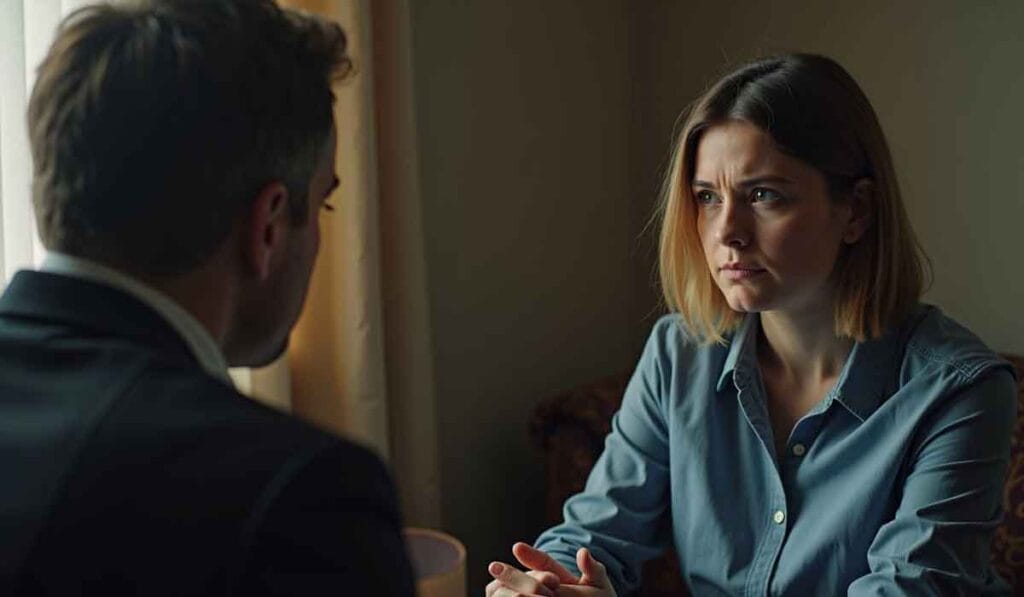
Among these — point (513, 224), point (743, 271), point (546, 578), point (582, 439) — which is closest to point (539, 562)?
point (546, 578)

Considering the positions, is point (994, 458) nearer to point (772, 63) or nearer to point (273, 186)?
point (772, 63)

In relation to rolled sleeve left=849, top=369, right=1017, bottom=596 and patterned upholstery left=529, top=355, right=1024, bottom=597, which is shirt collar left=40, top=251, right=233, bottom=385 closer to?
rolled sleeve left=849, top=369, right=1017, bottom=596

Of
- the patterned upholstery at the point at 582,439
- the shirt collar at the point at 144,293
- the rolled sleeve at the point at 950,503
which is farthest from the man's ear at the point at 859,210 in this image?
the shirt collar at the point at 144,293

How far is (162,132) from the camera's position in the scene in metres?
0.75

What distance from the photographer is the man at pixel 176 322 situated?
0.64 meters

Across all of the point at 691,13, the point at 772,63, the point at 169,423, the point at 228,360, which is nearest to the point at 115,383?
the point at 169,423

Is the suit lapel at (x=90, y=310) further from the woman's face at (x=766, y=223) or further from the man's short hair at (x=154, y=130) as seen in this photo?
the woman's face at (x=766, y=223)

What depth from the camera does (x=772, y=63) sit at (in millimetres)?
1523

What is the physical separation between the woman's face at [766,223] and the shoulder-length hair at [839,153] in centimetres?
2

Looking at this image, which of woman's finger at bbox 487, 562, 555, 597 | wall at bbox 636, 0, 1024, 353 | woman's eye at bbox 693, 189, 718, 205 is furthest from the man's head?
wall at bbox 636, 0, 1024, 353

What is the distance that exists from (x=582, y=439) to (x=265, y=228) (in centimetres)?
148

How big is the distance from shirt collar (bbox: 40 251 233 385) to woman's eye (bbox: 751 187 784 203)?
868mm

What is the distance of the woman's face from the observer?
1461 mm

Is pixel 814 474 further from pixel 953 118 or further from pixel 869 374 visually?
pixel 953 118
